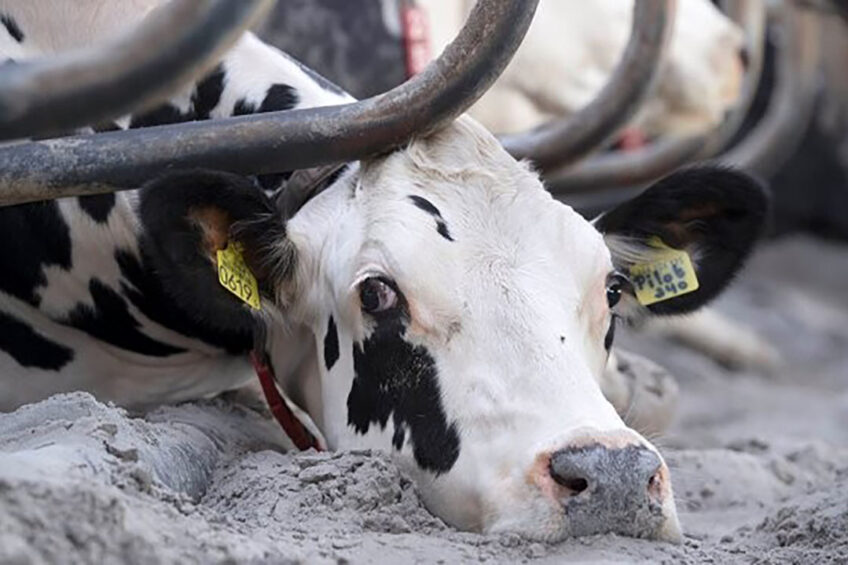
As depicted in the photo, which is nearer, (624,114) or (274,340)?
(274,340)

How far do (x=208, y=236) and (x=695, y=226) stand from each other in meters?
0.93

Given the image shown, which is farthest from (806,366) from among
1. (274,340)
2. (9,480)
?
(9,480)

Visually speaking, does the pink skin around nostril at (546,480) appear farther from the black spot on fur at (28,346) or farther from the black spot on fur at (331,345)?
the black spot on fur at (28,346)

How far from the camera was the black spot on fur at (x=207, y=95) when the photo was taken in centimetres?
326

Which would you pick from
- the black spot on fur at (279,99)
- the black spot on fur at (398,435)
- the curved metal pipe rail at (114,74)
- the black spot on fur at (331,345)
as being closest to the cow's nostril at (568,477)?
the black spot on fur at (398,435)

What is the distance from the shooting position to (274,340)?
3211 millimetres

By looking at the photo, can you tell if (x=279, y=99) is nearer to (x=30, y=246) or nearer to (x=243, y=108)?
(x=243, y=108)

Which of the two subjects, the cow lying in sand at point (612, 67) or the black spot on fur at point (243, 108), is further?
the cow lying in sand at point (612, 67)

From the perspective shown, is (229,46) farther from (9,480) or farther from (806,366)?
(806,366)

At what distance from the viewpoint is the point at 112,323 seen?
3363 mm

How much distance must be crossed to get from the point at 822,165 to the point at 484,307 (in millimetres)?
7387

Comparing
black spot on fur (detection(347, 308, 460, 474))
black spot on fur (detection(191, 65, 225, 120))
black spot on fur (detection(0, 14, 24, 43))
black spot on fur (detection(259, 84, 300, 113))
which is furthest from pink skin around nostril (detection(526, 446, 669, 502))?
black spot on fur (detection(0, 14, 24, 43))

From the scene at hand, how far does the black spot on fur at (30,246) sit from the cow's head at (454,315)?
411mm

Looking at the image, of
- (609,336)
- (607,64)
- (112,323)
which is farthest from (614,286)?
(607,64)
